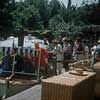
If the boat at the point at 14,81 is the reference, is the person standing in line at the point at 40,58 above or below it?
above

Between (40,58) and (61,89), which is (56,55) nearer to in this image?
(40,58)

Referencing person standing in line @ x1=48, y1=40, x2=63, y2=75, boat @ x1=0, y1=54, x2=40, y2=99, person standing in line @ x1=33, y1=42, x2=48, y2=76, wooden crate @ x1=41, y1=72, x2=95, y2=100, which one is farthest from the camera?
A: person standing in line @ x1=48, y1=40, x2=63, y2=75

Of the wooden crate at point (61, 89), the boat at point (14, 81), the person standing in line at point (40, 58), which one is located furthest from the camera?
the person standing in line at point (40, 58)

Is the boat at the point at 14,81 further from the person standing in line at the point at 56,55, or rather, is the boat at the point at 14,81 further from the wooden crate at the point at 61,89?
the wooden crate at the point at 61,89

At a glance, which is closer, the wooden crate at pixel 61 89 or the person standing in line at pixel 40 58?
the wooden crate at pixel 61 89

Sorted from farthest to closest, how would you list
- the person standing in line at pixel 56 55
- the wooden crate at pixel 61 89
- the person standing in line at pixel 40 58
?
the person standing in line at pixel 56 55
the person standing in line at pixel 40 58
the wooden crate at pixel 61 89

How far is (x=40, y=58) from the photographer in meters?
9.98

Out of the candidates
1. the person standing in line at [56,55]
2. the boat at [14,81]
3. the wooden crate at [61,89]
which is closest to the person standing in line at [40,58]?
the boat at [14,81]

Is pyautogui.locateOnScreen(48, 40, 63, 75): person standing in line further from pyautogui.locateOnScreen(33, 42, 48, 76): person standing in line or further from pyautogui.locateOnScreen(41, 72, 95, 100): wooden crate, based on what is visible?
pyautogui.locateOnScreen(41, 72, 95, 100): wooden crate

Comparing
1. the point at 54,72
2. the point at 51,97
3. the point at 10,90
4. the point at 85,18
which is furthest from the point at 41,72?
the point at 85,18

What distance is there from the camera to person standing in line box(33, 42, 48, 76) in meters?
9.88

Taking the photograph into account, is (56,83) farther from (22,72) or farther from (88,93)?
(22,72)

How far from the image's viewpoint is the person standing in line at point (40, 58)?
9884 mm

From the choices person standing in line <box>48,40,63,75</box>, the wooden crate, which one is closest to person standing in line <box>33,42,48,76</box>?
person standing in line <box>48,40,63,75</box>
